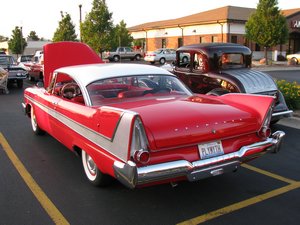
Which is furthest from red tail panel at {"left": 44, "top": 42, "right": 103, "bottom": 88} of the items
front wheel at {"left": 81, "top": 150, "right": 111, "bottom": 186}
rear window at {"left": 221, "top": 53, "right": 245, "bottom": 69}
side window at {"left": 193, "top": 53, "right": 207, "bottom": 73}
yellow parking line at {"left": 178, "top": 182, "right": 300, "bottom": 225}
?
yellow parking line at {"left": 178, "top": 182, "right": 300, "bottom": 225}

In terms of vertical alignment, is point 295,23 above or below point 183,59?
above

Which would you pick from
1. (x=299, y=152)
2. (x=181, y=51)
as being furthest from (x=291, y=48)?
(x=299, y=152)

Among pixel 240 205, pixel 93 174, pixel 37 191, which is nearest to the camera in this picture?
pixel 240 205

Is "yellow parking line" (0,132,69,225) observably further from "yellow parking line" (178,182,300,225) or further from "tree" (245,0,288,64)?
"tree" (245,0,288,64)

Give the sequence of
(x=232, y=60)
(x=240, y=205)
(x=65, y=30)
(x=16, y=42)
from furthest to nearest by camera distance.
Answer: (x=16, y=42) < (x=65, y=30) < (x=232, y=60) < (x=240, y=205)

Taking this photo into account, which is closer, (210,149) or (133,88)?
(210,149)

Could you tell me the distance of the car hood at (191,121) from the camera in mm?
3699

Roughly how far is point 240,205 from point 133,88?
2.16 meters

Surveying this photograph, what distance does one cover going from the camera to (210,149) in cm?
393

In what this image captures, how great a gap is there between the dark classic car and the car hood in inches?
129

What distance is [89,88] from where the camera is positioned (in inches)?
189

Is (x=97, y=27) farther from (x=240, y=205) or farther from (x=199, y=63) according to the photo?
(x=240, y=205)

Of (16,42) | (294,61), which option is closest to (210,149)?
(294,61)

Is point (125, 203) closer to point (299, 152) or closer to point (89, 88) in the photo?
point (89, 88)
